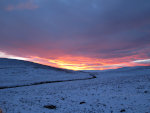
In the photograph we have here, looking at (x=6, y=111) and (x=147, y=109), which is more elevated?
(x=147, y=109)

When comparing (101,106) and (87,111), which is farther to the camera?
(101,106)

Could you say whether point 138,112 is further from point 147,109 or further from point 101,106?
point 101,106

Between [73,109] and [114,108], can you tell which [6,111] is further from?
[114,108]

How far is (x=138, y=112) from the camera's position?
9945 millimetres

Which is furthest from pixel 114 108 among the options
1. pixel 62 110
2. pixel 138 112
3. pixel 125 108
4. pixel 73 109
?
pixel 62 110

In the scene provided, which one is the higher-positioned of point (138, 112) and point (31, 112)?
point (138, 112)

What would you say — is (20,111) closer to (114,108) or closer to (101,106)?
(101,106)

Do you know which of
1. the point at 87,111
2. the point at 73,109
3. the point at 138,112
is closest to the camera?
the point at 138,112

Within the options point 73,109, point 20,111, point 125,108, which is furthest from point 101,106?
point 20,111

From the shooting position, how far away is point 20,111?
37.1 feet

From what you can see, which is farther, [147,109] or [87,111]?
[87,111]

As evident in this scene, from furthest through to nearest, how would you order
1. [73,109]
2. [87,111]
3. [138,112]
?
[73,109]
[87,111]
[138,112]

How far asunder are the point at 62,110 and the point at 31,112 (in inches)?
131

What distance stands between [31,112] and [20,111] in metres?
1.25
